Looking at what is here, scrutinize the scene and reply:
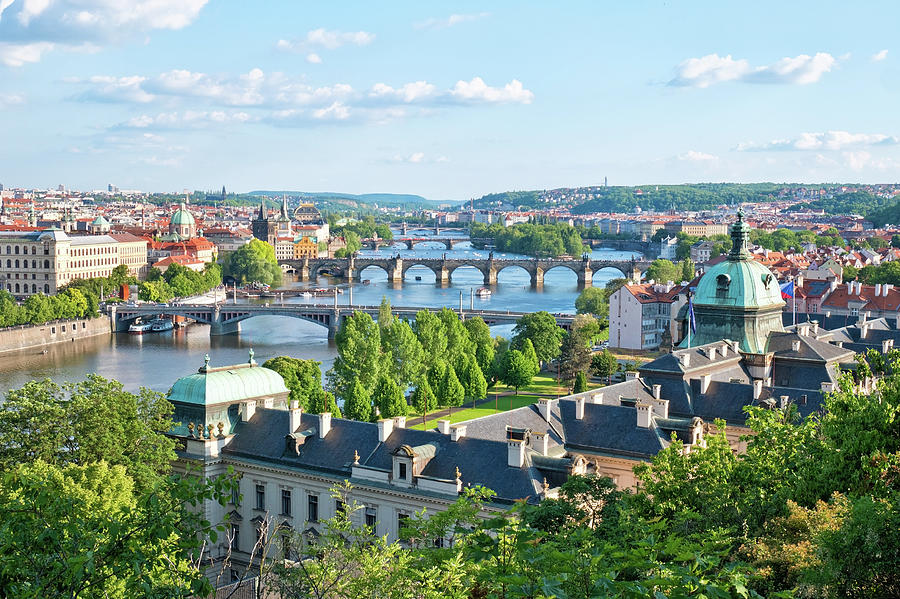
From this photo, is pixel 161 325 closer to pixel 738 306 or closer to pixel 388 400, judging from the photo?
pixel 388 400

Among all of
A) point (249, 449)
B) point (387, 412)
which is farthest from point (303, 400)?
point (249, 449)

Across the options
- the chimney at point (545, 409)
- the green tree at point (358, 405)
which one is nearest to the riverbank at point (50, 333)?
the green tree at point (358, 405)

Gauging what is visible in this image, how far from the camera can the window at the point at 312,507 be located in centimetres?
3006

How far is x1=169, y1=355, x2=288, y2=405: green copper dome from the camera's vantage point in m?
33.0

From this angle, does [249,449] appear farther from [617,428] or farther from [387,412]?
[387,412]

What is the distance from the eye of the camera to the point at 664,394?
38.2 m

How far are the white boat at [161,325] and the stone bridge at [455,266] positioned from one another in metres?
55.9

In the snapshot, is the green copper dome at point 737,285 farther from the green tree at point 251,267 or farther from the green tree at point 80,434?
the green tree at point 251,267

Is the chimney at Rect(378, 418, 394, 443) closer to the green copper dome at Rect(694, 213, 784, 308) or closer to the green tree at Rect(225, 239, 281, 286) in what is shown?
the green copper dome at Rect(694, 213, 784, 308)

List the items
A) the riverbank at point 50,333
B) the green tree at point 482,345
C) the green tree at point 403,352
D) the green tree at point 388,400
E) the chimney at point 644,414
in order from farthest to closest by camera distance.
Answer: the riverbank at point 50,333 < the green tree at point 482,345 < the green tree at point 403,352 < the green tree at point 388,400 < the chimney at point 644,414

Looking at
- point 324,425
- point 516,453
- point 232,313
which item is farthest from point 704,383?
point 232,313

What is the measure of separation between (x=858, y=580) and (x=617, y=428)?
17861 mm

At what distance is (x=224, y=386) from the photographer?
33.4 m

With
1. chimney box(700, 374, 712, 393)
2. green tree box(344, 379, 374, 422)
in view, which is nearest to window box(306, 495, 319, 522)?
chimney box(700, 374, 712, 393)
